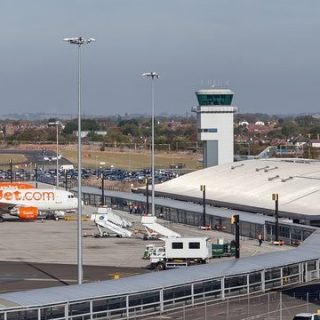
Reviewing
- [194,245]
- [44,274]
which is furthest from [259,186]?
[44,274]

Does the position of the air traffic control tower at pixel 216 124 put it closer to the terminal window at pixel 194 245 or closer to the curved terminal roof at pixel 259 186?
the curved terminal roof at pixel 259 186

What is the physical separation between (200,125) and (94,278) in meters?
80.8

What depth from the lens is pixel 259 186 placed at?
107938mm

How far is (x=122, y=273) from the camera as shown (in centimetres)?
6512

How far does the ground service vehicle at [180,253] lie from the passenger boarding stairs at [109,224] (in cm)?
1986

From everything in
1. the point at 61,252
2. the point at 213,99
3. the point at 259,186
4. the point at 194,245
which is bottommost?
the point at 61,252

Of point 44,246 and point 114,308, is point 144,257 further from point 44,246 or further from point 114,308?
point 114,308

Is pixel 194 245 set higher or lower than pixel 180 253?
higher

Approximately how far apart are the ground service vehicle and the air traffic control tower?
235 ft

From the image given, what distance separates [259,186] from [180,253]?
39998 millimetres

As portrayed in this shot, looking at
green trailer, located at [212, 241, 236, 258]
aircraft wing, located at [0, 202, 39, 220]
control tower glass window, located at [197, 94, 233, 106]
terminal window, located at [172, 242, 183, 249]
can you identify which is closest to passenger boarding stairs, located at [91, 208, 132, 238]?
aircraft wing, located at [0, 202, 39, 220]

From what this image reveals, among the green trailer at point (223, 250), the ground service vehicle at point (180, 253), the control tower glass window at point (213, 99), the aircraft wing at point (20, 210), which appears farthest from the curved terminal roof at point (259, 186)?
the ground service vehicle at point (180, 253)

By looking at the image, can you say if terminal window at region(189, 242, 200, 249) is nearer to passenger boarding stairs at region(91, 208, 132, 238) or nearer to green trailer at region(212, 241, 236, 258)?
green trailer at region(212, 241, 236, 258)

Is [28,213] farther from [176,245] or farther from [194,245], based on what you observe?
[176,245]
